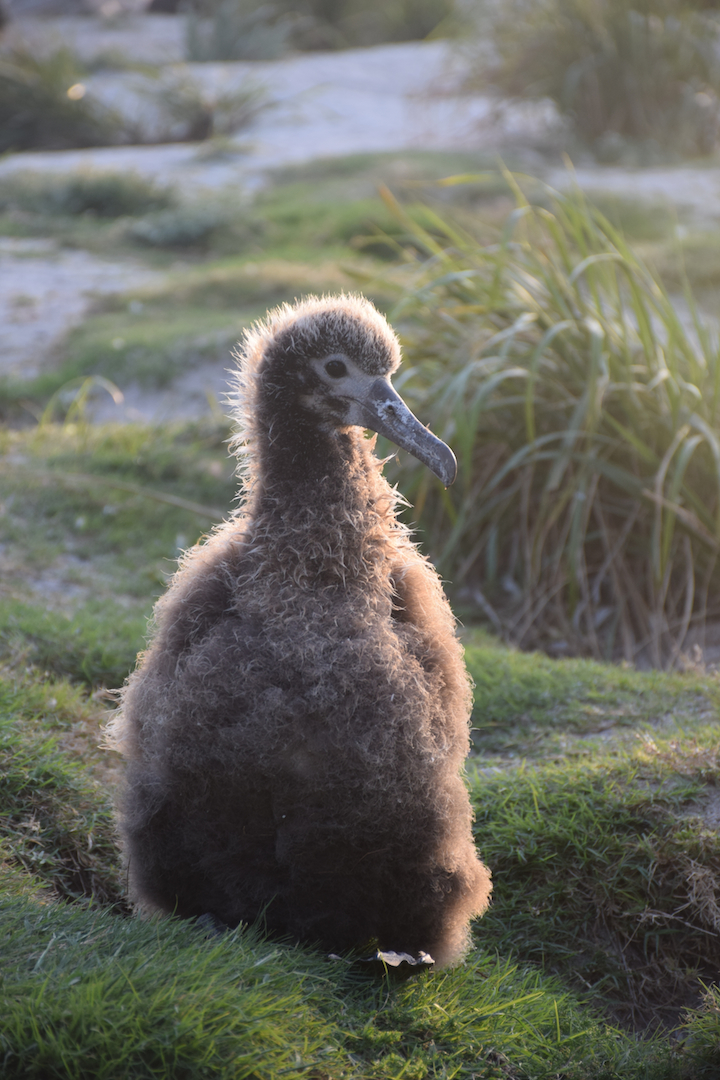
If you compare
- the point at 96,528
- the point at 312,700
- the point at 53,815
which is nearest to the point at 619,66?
the point at 96,528

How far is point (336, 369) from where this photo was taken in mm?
2516

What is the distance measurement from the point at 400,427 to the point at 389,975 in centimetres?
133

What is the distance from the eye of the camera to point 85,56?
68.3 ft

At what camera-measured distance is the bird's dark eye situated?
8.23 feet

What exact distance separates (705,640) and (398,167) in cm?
925

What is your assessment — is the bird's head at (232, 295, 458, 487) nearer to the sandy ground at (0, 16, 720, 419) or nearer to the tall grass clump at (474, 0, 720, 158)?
the sandy ground at (0, 16, 720, 419)

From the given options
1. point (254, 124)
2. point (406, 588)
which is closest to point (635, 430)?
point (406, 588)

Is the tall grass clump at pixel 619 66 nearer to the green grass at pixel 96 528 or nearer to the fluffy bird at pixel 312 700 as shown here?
the green grass at pixel 96 528

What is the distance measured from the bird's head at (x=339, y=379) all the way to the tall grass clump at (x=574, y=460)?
286 centimetres

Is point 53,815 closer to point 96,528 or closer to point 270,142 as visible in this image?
point 96,528

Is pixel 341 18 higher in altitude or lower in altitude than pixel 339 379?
higher

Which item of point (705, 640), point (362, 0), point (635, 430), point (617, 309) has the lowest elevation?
point (705, 640)

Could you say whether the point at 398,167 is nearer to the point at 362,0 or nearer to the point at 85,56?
the point at 85,56

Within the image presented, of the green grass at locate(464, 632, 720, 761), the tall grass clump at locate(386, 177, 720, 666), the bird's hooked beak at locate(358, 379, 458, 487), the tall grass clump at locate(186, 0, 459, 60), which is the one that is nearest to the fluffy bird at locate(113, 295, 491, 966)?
the bird's hooked beak at locate(358, 379, 458, 487)
